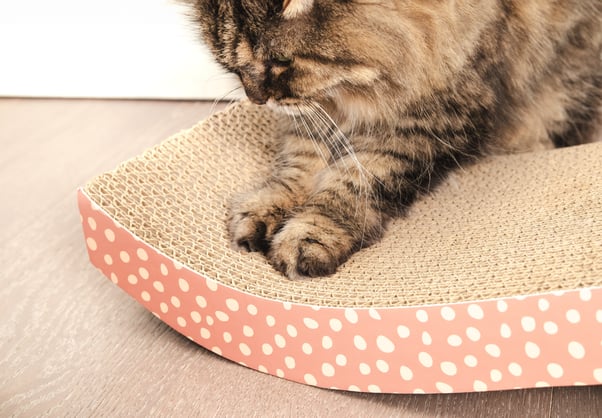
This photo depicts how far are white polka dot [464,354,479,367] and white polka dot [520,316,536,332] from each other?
82mm

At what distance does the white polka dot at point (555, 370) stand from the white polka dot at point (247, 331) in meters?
0.44

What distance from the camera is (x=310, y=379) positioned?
1.11 metres

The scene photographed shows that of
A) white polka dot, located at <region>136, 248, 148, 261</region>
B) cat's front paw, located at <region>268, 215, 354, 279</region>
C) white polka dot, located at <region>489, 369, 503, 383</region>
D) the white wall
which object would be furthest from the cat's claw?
the white wall

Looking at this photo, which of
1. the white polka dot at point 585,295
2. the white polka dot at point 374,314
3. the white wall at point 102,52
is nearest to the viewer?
the white polka dot at point 585,295

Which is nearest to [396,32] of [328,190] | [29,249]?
[328,190]

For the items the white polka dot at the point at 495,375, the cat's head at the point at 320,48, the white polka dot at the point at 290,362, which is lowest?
the white polka dot at the point at 290,362

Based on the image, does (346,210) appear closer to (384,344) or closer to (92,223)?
(384,344)

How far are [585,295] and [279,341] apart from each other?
45cm

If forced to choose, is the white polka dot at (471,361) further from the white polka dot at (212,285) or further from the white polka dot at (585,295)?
the white polka dot at (212,285)

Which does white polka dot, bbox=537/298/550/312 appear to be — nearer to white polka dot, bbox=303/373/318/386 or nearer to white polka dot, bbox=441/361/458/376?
white polka dot, bbox=441/361/458/376

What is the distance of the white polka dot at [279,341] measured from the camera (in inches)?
43.3

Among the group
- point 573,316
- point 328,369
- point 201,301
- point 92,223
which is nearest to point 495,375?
point 573,316

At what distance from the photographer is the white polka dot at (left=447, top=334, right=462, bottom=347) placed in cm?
98

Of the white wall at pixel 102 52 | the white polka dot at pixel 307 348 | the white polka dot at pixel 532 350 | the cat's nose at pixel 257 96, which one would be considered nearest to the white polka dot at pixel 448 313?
the white polka dot at pixel 532 350
